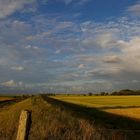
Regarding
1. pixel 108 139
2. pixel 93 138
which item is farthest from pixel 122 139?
pixel 93 138

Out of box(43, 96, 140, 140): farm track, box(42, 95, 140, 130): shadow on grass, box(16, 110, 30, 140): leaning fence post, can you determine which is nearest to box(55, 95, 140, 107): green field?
box(42, 95, 140, 130): shadow on grass

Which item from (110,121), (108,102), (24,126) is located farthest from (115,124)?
(108,102)

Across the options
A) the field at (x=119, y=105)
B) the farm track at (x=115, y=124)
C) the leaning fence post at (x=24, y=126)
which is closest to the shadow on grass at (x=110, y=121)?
the farm track at (x=115, y=124)

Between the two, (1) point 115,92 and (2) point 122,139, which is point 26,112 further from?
(1) point 115,92

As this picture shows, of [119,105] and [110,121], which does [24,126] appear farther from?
[119,105]

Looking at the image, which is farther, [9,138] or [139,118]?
[139,118]

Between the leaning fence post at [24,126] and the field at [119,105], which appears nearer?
the leaning fence post at [24,126]

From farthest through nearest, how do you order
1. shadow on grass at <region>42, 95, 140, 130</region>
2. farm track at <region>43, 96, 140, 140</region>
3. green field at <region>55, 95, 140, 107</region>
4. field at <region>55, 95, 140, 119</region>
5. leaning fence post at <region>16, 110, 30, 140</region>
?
green field at <region>55, 95, 140, 107</region>, field at <region>55, 95, 140, 119</region>, shadow on grass at <region>42, 95, 140, 130</region>, farm track at <region>43, 96, 140, 140</region>, leaning fence post at <region>16, 110, 30, 140</region>

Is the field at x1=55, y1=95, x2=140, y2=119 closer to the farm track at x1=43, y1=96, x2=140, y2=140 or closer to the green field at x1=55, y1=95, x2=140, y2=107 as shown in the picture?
the green field at x1=55, y1=95, x2=140, y2=107

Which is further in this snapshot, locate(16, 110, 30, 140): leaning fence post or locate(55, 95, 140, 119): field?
locate(55, 95, 140, 119): field

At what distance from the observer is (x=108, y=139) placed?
38.3ft

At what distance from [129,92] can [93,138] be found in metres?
170

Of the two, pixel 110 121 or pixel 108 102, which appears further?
pixel 108 102

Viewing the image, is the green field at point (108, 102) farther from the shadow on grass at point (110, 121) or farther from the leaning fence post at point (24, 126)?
the leaning fence post at point (24, 126)
